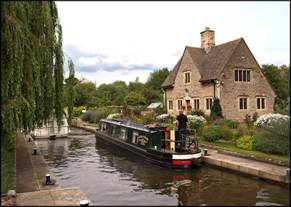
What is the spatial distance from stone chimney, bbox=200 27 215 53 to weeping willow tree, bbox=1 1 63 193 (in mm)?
22269

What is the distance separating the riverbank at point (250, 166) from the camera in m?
11.2

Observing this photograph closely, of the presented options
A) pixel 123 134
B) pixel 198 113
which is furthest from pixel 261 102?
pixel 123 134

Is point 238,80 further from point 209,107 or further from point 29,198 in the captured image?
point 29,198

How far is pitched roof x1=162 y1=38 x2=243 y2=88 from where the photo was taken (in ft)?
89.6

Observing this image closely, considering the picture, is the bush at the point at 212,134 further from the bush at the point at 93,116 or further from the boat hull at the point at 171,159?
the bush at the point at 93,116

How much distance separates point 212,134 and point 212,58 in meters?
12.6

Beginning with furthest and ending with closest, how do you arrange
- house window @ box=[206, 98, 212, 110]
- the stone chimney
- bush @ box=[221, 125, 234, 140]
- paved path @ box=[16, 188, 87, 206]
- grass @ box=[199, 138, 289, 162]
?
the stone chimney
house window @ box=[206, 98, 212, 110]
bush @ box=[221, 125, 234, 140]
grass @ box=[199, 138, 289, 162]
paved path @ box=[16, 188, 87, 206]

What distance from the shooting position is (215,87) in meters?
26.8

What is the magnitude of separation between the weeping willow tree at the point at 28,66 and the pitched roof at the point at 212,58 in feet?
57.4

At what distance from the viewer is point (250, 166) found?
12656 millimetres

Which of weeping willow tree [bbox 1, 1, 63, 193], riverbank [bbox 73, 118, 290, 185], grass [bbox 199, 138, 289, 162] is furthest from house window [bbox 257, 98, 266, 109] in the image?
weeping willow tree [bbox 1, 1, 63, 193]

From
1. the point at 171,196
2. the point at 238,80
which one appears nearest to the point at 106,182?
the point at 171,196

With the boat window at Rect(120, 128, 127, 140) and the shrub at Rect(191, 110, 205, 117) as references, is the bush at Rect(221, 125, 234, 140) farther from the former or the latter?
the shrub at Rect(191, 110, 205, 117)

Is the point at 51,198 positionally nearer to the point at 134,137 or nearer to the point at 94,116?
the point at 134,137
